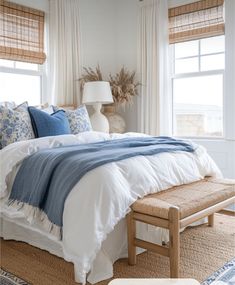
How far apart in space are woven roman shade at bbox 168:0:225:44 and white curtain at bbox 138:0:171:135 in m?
0.13

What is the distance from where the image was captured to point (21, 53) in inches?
149

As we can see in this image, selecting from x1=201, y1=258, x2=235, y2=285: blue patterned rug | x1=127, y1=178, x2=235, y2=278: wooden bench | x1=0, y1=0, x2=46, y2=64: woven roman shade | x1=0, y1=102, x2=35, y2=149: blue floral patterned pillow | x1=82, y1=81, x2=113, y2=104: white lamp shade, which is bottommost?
x1=201, y1=258, x2=235, y2=285: blue patterned rug

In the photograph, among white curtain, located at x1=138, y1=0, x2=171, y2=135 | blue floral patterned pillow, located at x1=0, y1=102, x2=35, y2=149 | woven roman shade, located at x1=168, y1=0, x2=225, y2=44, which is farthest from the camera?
white curtain, located at x1=138, y1=0, x2=171, y2=135

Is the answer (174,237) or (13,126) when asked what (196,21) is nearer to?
(13,126)

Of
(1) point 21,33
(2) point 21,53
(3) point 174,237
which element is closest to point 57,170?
(3) point 174,237

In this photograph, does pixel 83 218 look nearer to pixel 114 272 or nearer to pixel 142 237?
pixel 114 272

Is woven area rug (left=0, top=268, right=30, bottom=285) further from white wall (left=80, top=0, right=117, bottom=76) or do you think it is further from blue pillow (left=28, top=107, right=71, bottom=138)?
white wall (left=80, top=0, right=117, bottom=76)

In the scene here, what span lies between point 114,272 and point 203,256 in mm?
670

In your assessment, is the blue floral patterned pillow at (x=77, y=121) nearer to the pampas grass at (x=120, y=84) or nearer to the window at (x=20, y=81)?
the window at (x=20, y=81)

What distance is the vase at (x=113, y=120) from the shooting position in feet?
14.9

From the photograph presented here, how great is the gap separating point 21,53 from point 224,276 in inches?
124

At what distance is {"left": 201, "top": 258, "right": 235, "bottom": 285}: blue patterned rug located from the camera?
1917 mm

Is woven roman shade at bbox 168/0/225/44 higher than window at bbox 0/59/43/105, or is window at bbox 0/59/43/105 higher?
woven roman shade at bbox 168/0/225/44

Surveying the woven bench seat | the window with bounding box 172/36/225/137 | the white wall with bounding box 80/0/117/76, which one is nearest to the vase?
the white wall with bounding box 80/0/117/76
